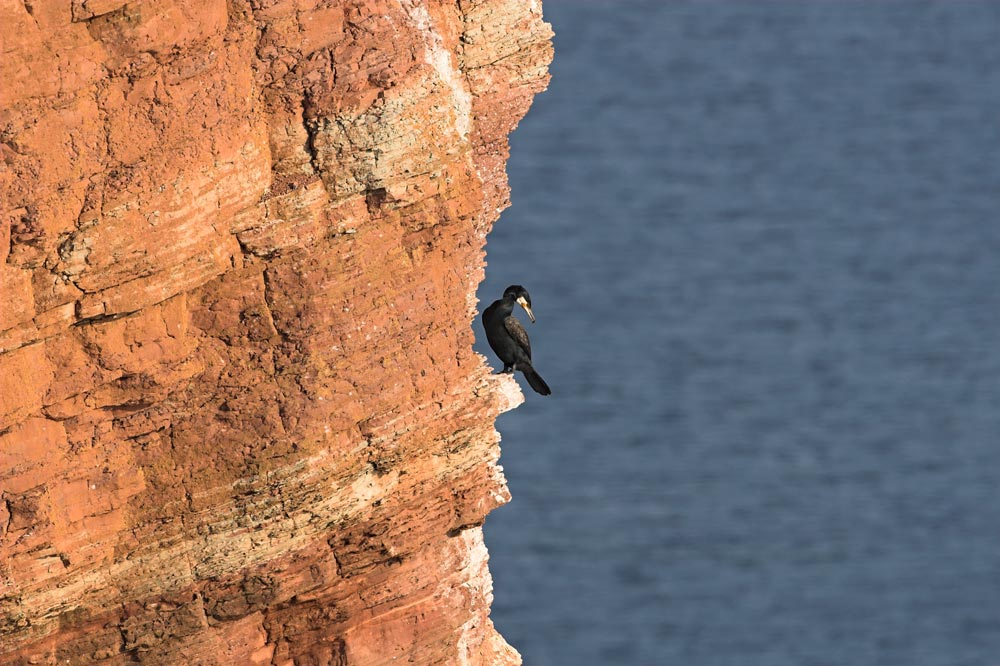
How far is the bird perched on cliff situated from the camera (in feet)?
74.1

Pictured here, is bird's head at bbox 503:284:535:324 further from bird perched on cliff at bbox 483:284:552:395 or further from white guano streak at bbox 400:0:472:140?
white guano streak at bbox 400:0:472:140

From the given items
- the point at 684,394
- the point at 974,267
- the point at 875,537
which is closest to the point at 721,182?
the point at 974,267

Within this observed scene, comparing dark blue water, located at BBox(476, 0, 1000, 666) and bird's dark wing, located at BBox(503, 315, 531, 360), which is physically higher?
bird's dark wing, located at BBox(503, 315, 531, 360)

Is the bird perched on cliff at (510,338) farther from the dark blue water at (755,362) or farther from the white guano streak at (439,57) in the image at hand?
the dark blue water at (755,362)

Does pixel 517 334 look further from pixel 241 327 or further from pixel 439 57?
pixel 241 327

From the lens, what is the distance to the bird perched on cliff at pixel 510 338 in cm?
2258

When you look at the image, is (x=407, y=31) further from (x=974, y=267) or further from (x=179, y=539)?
(x=974, y=267)

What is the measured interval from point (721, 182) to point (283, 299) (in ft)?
243

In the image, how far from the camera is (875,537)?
60.2 meters

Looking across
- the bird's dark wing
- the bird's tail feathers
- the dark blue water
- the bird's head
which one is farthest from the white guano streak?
the dark blue water

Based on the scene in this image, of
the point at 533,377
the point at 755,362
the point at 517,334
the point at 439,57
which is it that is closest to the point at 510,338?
the point at 517,334

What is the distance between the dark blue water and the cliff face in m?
33.1

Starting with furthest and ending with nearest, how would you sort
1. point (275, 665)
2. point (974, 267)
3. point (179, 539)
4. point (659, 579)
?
A: point (974, 267)
point (659, 579)
point (275, 665)
point (179, 539)

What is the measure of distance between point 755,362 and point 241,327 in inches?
2188
